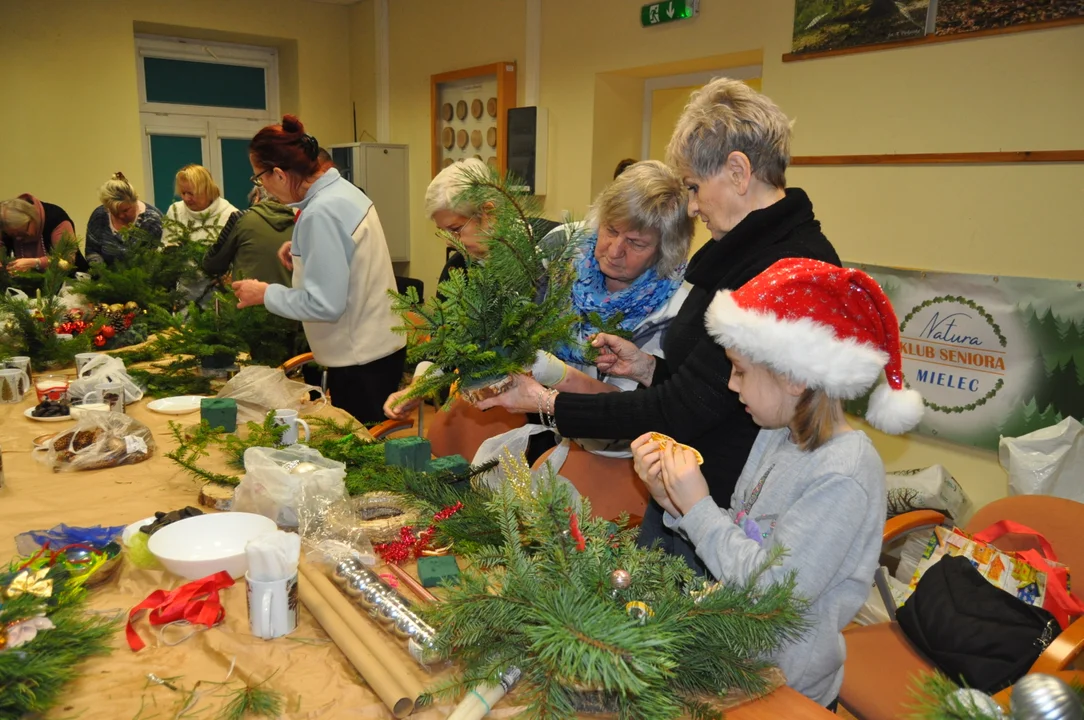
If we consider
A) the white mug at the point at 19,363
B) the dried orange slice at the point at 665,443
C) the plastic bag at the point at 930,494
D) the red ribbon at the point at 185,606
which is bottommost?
the plastic bag at the point at 930,494

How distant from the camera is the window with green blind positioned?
24.4 feet

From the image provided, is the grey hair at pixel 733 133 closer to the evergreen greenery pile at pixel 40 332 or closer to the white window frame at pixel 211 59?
the evergreen greenery pile at pixel 40 332

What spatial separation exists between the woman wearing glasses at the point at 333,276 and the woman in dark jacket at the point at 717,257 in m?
1.30

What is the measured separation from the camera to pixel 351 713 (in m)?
1.10

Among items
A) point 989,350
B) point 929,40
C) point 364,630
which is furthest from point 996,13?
point 364,630

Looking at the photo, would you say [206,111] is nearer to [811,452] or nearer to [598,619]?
[811,452]

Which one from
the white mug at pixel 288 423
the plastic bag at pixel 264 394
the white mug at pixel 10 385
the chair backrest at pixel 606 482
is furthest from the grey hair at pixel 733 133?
the white mug at pixel 10 385

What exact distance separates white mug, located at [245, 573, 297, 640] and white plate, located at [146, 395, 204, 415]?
146 centimetres

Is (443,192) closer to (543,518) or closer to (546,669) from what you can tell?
(543,518)

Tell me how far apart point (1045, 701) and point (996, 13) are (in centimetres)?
315

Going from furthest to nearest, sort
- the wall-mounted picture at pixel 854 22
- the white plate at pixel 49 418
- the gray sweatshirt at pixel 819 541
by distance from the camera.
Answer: the wall-mounted picture at pixel 854 22 < the white plate at pixel 49 418 < the gray sweatshirt at pixel 819 541

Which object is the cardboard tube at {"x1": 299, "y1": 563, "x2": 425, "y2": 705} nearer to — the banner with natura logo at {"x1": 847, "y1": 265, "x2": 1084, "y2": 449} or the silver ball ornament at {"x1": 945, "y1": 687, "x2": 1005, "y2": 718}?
the silver ball ornament at {"x1": 945, "y1": 687, "x2": 1005, "y2": 718}

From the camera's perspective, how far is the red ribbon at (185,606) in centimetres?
128

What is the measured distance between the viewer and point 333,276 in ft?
9.08
